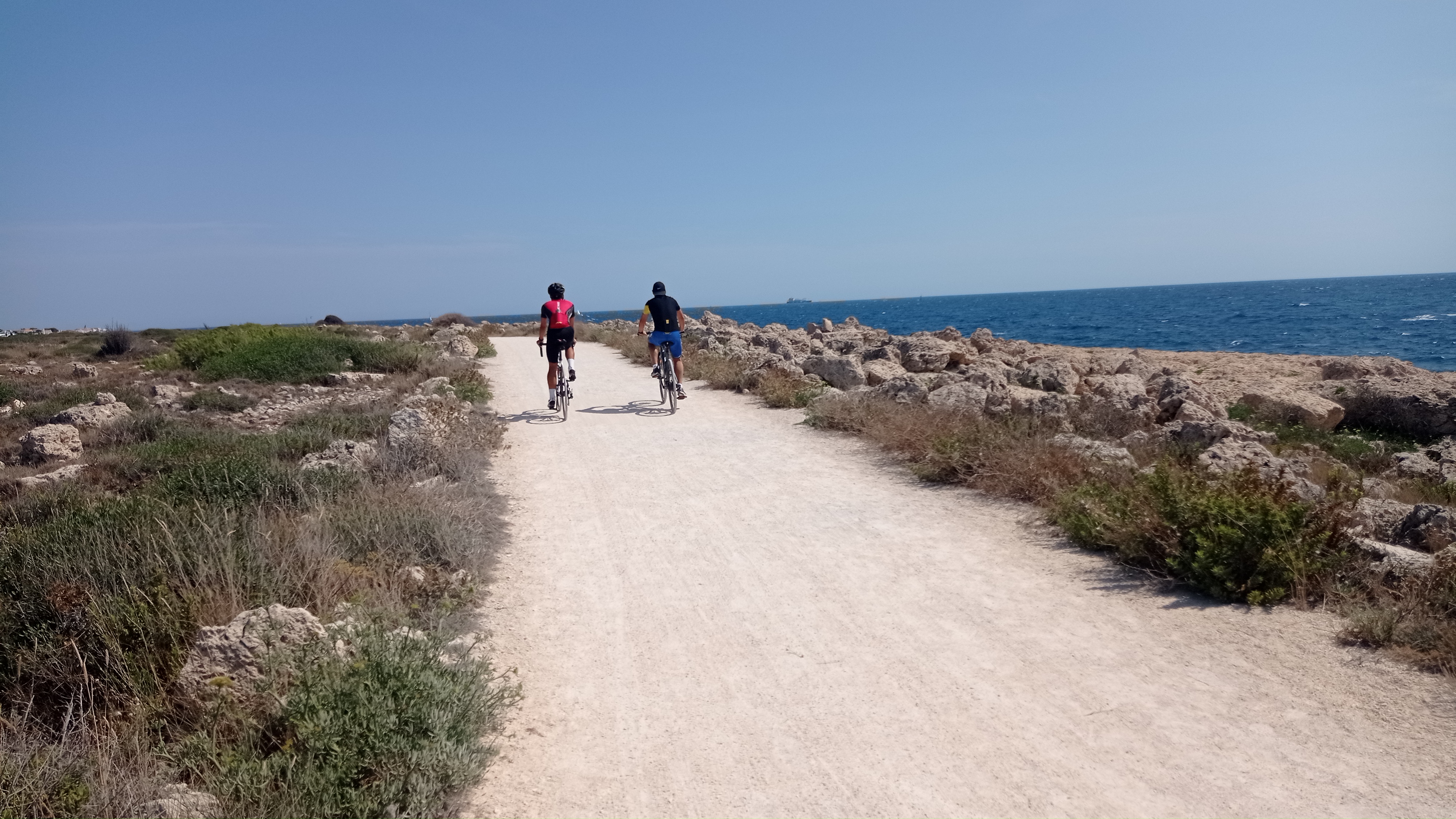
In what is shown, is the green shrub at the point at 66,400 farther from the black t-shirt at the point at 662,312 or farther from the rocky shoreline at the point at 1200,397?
the rocky shoreline at the point at 1200,397

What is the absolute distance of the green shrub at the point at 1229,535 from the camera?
5305 millimetres

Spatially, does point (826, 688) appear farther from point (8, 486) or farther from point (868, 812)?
point (8, 486)

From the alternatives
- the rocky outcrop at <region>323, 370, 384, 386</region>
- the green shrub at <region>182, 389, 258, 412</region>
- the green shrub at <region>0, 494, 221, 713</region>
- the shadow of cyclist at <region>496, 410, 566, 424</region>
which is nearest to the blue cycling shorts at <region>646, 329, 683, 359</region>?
the shadow of cyclist at <region>496, 410, 566, 424</region>

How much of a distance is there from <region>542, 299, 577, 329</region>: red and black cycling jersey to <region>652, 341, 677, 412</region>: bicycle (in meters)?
1.60

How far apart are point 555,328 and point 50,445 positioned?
6950mm

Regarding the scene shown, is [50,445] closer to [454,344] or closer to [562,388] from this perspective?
[562,388]

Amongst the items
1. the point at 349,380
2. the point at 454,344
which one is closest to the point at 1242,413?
the point at 349,380

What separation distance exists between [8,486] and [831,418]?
9.83 meters

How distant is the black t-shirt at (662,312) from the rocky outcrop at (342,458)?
19.3 ft

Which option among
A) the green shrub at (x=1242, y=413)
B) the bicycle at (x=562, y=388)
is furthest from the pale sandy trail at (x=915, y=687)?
the green shrub at (x=1242, y=413)

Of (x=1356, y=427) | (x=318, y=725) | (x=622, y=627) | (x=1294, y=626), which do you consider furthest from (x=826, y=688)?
(x=1356, y=427)

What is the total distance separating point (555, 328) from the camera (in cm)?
1383

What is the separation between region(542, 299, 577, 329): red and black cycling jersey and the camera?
1391cm

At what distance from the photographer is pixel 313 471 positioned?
7.78 metres
